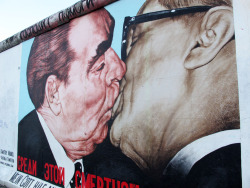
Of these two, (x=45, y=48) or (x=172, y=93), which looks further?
(x=45, y=48)

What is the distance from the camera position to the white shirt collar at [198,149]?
2191 mm

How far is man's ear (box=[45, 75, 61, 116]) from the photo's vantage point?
424cm

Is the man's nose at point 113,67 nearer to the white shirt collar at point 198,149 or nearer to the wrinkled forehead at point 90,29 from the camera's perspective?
the wrinkled forehead at point 90,29

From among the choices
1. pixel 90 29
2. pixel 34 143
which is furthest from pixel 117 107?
pixel 34 143

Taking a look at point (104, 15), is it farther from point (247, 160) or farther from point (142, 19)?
point (247, 160)

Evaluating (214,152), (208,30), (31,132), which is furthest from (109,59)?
(31,132)

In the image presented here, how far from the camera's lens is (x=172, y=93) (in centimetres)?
270

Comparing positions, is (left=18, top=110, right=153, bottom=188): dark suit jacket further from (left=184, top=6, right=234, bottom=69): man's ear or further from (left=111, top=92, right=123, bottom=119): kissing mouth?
(left=184, top=6, right=234, bottom=69): man's ear

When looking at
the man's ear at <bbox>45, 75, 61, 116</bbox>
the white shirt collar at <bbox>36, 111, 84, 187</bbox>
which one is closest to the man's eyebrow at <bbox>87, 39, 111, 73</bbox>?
the man's ear at <bbox>45, 75, 61, 116</bbox>

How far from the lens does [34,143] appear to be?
483cm

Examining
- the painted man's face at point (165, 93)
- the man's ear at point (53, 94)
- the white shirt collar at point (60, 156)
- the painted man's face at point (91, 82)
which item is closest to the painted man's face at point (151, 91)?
the painted man's face at point (165, 93)

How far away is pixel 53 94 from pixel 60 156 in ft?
3.86

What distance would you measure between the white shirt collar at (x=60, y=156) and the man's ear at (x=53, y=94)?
18.7 inches

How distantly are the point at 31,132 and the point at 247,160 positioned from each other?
14.1 feet
